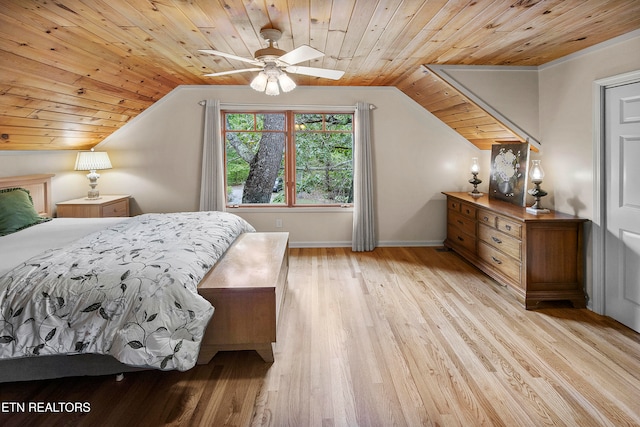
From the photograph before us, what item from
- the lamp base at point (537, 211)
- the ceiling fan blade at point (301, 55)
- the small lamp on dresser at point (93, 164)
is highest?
the ceiling fan blade at point (301, 55)

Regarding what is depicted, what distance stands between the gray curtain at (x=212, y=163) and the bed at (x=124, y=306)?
7.98 ft

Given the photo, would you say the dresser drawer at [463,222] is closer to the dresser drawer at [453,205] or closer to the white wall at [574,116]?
the dresser drawer at [453,205]

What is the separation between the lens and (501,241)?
3.85m

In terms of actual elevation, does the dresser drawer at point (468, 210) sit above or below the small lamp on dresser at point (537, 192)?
below

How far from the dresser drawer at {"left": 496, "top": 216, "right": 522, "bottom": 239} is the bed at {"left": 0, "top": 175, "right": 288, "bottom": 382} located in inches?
86.5

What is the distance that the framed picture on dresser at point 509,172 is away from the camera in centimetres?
408

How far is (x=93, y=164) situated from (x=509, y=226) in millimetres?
4636

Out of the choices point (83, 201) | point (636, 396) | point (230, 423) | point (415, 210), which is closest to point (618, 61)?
point (636, 396)

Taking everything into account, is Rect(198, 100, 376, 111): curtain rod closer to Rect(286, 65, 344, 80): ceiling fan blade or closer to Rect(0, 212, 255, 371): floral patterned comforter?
Rect(286, 65, 344, 80): ceiling fan blade

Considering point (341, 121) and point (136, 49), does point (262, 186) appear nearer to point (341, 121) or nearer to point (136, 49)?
point (341, 121)

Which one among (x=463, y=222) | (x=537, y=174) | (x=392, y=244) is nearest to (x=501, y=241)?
(x=537, y=174)

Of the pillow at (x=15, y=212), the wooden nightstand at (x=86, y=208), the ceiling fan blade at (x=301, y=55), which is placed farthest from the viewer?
the wooden nightstand at (x=86, y=208)

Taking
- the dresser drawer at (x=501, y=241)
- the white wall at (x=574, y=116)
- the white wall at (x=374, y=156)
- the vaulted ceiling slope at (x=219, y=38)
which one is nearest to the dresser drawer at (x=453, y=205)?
the white wall at (x=374, y=156)

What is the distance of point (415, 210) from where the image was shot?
5.55 m
